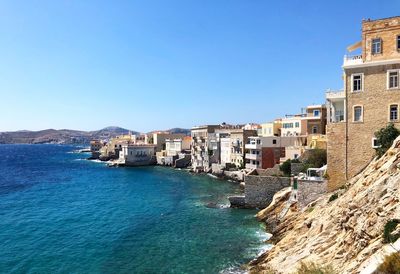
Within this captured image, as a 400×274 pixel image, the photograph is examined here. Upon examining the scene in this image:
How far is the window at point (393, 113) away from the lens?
2430 centimetres

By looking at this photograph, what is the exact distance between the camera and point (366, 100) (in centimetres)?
2519

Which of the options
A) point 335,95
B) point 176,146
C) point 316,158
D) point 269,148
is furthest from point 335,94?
point 176,146

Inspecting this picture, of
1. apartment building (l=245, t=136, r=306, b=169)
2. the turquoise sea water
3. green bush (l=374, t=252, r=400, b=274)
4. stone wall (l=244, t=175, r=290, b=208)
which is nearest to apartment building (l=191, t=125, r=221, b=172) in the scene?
apartment building (l=245, t=136, r=306, b=169)

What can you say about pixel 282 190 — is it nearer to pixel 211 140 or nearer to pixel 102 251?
pixel 102 251

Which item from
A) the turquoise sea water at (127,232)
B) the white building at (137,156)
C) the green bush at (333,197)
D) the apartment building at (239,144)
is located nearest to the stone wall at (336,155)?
the green bush at (333,197)

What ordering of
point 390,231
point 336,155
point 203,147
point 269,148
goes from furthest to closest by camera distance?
point 203,147 → point 269,148 → point 336,155 → point 390,231

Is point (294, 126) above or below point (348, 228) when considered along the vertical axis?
above

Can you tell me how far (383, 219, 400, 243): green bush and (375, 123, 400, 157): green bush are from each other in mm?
10262

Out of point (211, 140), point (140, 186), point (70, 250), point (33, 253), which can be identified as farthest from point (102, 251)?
point (211, 140)

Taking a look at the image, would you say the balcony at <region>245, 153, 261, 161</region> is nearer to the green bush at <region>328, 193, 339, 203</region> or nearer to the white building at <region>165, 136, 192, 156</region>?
the green bush at <region>328, 193, 339, 203</region>

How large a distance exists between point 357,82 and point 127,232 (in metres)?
22.4

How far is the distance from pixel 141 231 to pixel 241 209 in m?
11.4

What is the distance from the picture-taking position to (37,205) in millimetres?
42688

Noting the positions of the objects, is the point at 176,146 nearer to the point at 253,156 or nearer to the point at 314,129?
the point at 253,156
